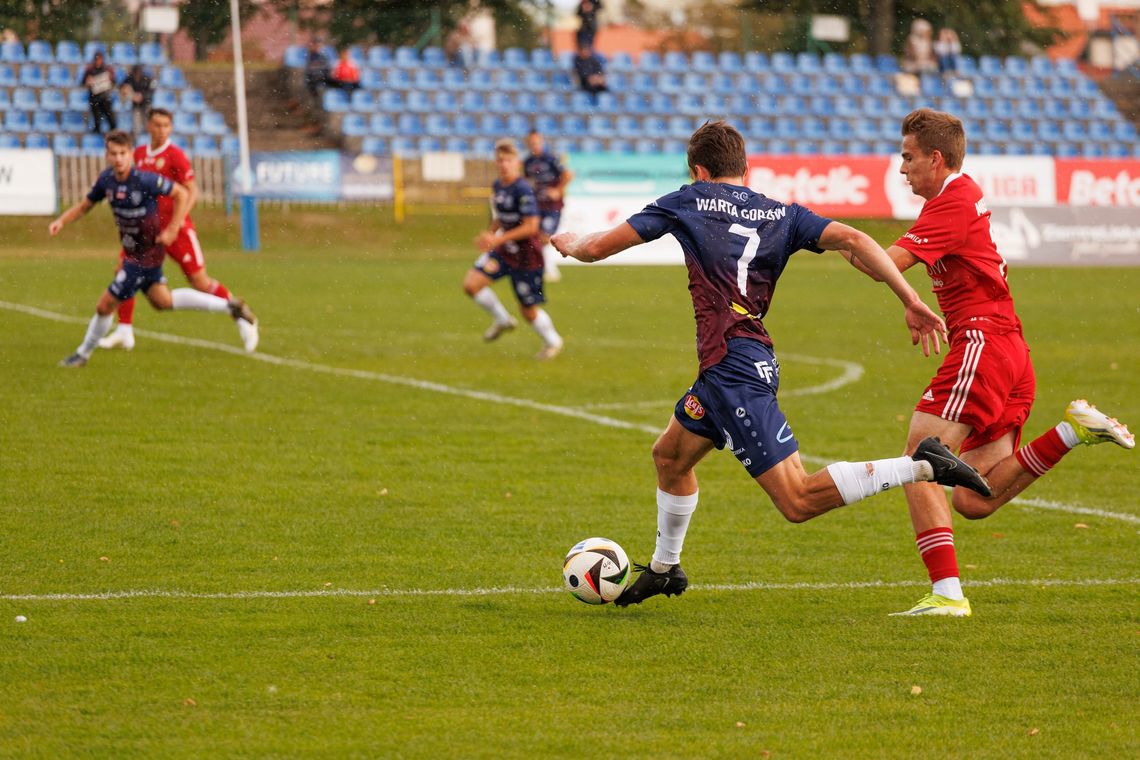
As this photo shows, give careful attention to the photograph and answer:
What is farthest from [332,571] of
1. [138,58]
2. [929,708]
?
[138,58]

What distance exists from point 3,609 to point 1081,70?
36.9 meters

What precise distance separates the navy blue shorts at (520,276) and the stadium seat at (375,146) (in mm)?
17323

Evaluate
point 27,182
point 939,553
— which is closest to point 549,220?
point 27,182

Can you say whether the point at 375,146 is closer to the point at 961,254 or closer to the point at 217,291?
the point at 217,291

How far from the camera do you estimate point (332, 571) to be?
6.32m

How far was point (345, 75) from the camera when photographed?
32188 mm

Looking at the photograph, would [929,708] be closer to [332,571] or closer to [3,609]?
[332,571]

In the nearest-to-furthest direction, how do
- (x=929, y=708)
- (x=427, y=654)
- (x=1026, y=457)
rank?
(x=929, y=708)
(x=427, y=654)
(x=1026, y=457)

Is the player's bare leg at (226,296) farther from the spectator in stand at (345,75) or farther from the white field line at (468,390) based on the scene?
the spectator in stand at (345,75)

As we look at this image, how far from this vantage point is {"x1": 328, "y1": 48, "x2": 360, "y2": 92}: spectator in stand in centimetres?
3209

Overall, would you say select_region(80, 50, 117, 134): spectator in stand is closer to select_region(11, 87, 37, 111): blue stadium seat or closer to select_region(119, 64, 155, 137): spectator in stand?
select_region(119, 64, 155, 137): spectator in stand

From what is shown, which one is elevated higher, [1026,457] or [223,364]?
[1026,457]

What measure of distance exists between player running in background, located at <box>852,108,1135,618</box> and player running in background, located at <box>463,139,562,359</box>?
333 inches

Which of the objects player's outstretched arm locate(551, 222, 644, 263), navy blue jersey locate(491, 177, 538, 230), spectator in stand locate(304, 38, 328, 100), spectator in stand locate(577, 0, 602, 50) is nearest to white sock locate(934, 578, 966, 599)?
player's outstretched arm locate(551, 222, 644, 263)
